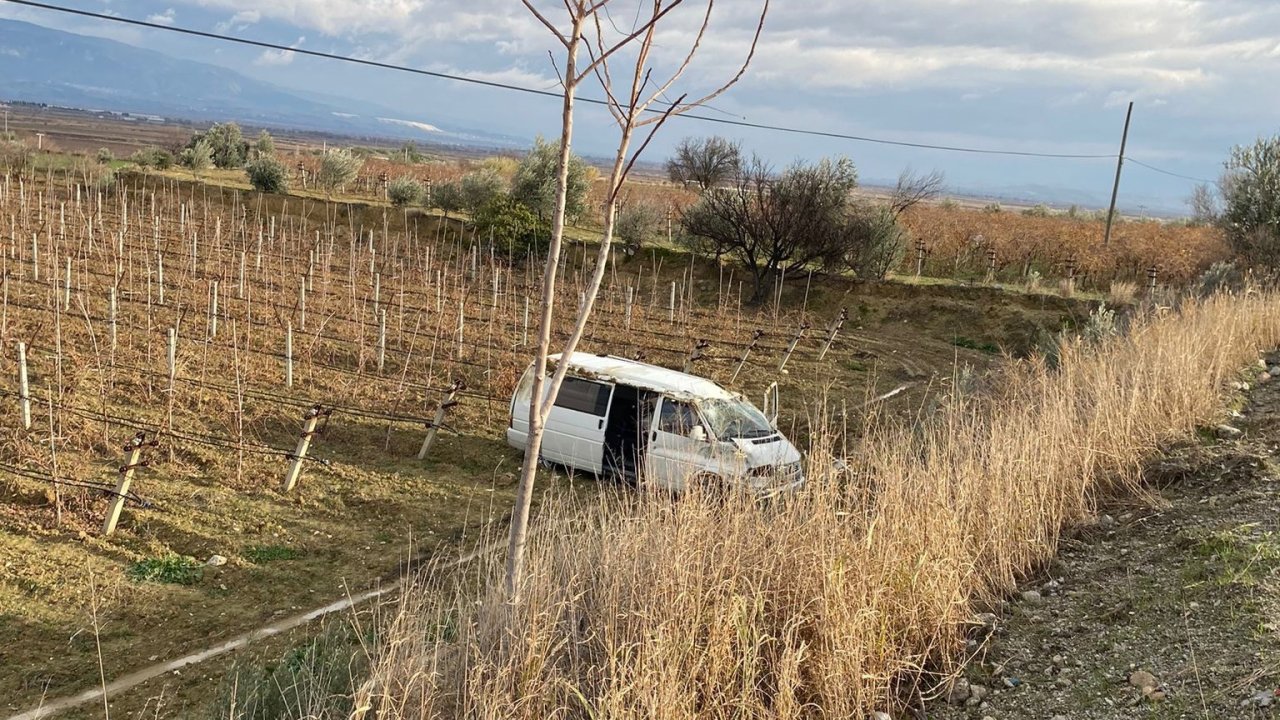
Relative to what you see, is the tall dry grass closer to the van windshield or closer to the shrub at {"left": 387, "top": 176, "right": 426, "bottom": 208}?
the van windshield

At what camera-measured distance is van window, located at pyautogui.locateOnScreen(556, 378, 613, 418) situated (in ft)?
27.2

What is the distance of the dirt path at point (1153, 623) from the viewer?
3.12 m

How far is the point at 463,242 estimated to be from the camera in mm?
21672

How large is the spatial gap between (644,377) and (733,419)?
3.30ft

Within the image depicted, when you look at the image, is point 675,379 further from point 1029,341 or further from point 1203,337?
point 1029,341

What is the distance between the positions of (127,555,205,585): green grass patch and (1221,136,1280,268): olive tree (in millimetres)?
17801

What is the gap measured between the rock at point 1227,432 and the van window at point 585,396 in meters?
5.15

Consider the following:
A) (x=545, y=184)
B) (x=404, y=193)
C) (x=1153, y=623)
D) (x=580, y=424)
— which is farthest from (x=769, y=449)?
(x=404, y=193)

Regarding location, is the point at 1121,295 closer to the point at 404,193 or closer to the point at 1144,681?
the point at 1144,681

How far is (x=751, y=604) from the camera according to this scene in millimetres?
3449

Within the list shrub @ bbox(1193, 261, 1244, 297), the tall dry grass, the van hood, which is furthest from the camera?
shrub @ bbox(1193, 261, 1244, 297)

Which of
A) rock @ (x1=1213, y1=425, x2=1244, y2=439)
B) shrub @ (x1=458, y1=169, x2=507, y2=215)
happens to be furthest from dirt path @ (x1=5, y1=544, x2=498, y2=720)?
shrub @ (x1=458, y1=169, x2=507, y2=215)

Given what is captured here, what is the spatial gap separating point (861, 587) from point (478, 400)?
7.85m

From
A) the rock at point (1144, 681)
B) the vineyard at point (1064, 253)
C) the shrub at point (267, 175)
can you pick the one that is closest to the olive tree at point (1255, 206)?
the vineyard at point (1064, 253)
